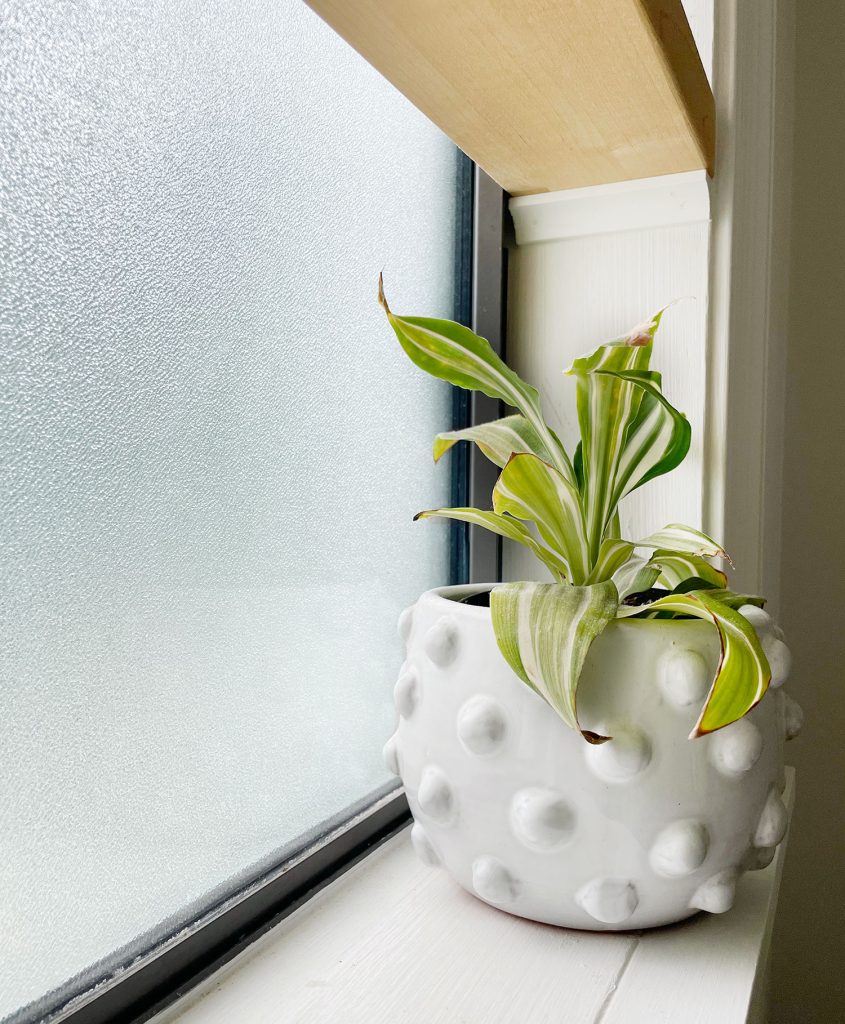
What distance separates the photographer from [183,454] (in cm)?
44

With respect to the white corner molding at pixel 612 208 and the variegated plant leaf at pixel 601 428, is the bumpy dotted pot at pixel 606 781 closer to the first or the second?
the variegated plant leaf at pixel 601 428

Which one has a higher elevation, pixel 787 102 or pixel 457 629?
pixel 787 102

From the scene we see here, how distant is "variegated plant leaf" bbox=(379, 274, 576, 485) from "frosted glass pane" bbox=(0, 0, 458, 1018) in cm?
10

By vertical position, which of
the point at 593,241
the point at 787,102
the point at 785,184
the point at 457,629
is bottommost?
the point at 457,629

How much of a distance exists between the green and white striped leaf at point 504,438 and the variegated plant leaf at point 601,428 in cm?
3

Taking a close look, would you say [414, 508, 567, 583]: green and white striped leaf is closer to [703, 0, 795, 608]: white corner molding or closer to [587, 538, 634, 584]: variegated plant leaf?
[587, 538, 634, 584]: variegated plant leaf

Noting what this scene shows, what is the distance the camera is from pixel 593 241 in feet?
2.30

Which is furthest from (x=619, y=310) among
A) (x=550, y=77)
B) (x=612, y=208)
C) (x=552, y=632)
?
(x=552, y=632)

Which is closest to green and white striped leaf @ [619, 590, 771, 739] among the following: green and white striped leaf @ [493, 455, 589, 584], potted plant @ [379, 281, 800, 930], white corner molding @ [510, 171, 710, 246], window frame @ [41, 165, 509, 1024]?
potted plant @ [379, 281, 800, 930]

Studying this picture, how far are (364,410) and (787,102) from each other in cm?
87

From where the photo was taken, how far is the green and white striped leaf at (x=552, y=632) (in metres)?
0.37

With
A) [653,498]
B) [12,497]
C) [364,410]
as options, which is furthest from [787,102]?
[12,497]

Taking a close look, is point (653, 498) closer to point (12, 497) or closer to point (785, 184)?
point (12, 497)

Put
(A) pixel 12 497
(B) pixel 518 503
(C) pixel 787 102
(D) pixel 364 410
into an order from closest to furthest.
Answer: (A) pixel 12 497 < (B) pixel 518 503 < (D) pixel 364 410 < (C) pixel 787 102
